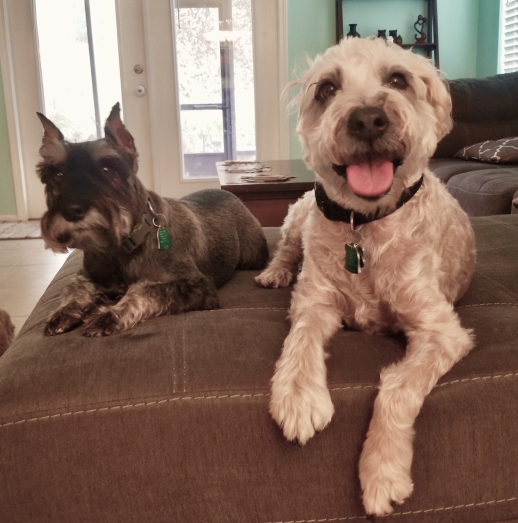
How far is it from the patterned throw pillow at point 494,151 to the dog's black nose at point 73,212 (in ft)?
11.7

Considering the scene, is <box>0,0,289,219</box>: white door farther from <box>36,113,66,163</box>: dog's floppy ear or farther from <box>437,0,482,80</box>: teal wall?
<box>36,113,66,163</box>: dog's floppy ear

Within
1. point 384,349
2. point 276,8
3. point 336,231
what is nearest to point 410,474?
point 384,349

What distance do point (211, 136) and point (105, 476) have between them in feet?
16.4

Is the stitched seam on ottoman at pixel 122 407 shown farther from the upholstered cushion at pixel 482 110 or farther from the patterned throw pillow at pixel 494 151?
the upholstered cushion at pixel 482 110

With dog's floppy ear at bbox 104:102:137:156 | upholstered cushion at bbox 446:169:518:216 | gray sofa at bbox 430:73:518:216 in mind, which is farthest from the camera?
gray sofa at bbox 430:73:518:216

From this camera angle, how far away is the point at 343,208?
1430 mm

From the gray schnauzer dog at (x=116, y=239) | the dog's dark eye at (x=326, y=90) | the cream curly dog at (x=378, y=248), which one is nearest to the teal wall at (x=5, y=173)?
the gray schnauzer dog at (x=116, y=239)

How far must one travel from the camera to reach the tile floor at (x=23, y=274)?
3.28 metres

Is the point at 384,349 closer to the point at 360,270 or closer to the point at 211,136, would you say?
the point at 360,270

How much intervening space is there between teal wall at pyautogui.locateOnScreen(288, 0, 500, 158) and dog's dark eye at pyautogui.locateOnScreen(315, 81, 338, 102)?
437 cm

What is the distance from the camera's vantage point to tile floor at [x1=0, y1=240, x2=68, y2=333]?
3281 millimetres

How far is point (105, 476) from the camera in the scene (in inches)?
45.1

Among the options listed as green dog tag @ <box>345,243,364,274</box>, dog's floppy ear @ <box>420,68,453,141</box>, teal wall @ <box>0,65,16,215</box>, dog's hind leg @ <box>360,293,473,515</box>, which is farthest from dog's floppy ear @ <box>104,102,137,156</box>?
teal wall @ <box>0,65,16,215</box>

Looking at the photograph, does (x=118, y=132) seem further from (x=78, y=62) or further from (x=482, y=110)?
(x=78, y=62)
